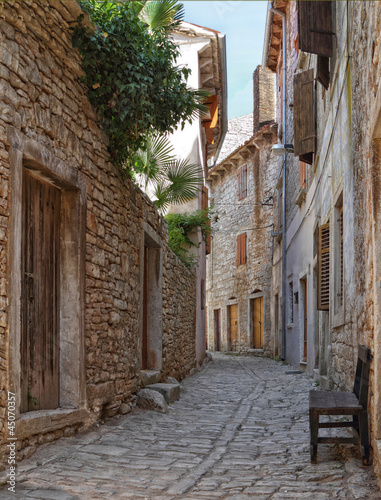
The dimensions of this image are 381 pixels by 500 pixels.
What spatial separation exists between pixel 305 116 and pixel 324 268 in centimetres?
347

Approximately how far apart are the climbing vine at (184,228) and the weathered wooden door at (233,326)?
10686 millimetres

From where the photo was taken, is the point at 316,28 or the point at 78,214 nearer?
the point at 78,214

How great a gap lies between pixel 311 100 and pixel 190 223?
339 centimetres

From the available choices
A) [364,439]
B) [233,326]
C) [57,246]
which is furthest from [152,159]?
[233,326]

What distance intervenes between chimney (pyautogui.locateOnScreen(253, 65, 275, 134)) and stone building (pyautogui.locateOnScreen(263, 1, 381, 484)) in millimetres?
6634

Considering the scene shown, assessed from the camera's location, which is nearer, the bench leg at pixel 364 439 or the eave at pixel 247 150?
the bench leg at pixel 364 439

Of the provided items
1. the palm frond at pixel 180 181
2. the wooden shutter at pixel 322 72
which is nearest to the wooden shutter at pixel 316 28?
the wooden shutter at pixel 322 72

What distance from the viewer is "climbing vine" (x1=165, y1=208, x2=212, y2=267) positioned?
1168 centimetres

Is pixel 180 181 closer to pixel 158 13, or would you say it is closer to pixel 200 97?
Result: pixel 200 97

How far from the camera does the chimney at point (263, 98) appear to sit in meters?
22.4

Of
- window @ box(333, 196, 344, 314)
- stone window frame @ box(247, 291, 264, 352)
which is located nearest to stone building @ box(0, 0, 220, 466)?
window @ box(333, 196, 344, 314)

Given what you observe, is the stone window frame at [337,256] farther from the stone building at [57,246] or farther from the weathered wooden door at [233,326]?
the weathered wooden door at [233,326]

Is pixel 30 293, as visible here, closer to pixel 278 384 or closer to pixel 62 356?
pixel 62 356

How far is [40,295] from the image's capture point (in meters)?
4.84
